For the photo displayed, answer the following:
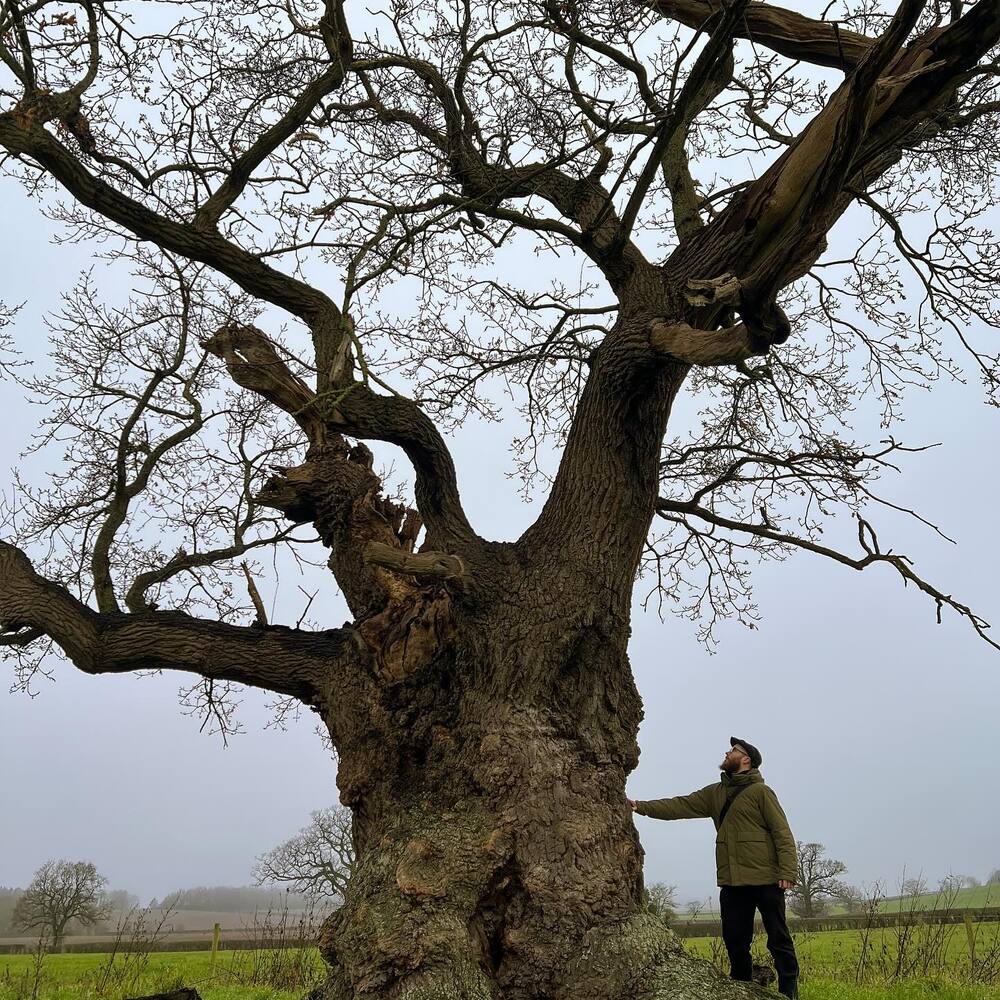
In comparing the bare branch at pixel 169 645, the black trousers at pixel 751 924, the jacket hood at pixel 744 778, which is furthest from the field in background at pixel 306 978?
the bare branch at pixel 169 645

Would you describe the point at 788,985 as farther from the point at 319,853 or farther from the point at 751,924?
the point at 319,853

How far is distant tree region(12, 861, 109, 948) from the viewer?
70.7 ft

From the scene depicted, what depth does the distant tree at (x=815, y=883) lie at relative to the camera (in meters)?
20.8

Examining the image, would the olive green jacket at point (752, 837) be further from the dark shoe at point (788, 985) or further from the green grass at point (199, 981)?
the green grass at point (199, 981)

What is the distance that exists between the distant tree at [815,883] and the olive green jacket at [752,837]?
57.6ft

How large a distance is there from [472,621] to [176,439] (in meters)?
3.30

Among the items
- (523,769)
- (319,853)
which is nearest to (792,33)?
(523,769)

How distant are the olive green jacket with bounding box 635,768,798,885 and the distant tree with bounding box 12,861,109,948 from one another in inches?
842

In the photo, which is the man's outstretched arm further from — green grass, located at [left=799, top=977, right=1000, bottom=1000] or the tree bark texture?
green grass, located at [left=799, top=977, right=1000, bottom=1000]

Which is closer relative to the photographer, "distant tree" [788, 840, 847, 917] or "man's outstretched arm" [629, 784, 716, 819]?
"man's outstretched arm" [629, 784, 716, 819]

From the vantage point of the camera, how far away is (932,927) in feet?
28.3

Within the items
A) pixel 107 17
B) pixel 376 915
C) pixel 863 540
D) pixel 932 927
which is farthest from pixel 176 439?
pixel 932 927

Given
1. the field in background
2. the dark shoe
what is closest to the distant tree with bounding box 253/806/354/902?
the field in background

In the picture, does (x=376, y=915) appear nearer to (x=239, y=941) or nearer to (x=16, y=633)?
(x=16, y=633)
